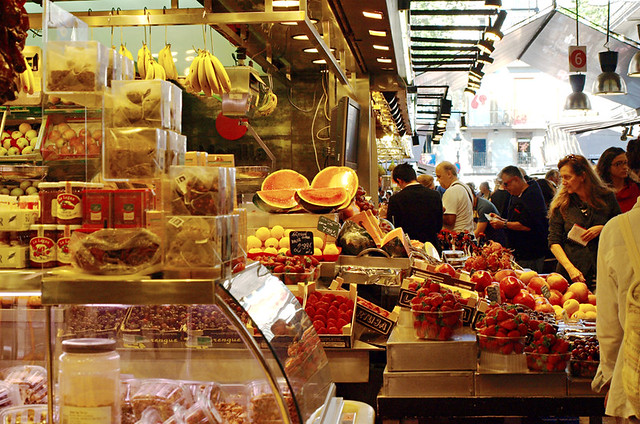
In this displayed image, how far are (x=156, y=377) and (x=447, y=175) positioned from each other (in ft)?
24.9

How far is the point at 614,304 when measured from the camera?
2797 millimetres

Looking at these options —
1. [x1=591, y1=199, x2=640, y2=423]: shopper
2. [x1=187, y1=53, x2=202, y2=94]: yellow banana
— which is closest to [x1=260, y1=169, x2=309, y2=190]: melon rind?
[x1=187, y1=53, x2=202, y2=94]: yellow banana

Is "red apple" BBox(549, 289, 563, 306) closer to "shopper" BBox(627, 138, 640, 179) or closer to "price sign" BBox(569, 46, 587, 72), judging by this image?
"shopper" BBox(627, 138, 640, 179)

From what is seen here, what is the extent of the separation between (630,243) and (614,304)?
0.94ft

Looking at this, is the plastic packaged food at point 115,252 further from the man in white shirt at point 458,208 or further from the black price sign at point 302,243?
the man in white shirt at point 458,208

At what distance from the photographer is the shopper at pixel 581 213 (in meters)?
5.56

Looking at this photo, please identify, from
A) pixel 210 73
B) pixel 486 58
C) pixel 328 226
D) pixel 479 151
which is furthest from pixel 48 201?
pixel 479 151

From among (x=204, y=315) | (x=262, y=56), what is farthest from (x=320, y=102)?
(x=204, y=315)

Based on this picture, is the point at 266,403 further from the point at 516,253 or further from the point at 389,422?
the point at 516,253

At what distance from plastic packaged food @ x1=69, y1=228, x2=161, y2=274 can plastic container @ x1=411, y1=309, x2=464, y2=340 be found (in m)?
1.74

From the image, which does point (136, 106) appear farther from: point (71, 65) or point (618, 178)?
point (618, 178)

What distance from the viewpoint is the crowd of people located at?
2734 millimetres

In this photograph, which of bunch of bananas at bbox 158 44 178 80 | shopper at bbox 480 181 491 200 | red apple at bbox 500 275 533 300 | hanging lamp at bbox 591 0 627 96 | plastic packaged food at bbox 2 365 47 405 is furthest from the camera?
shopper at bbox 480 181 491 200

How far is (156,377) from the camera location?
2133 millimetres
